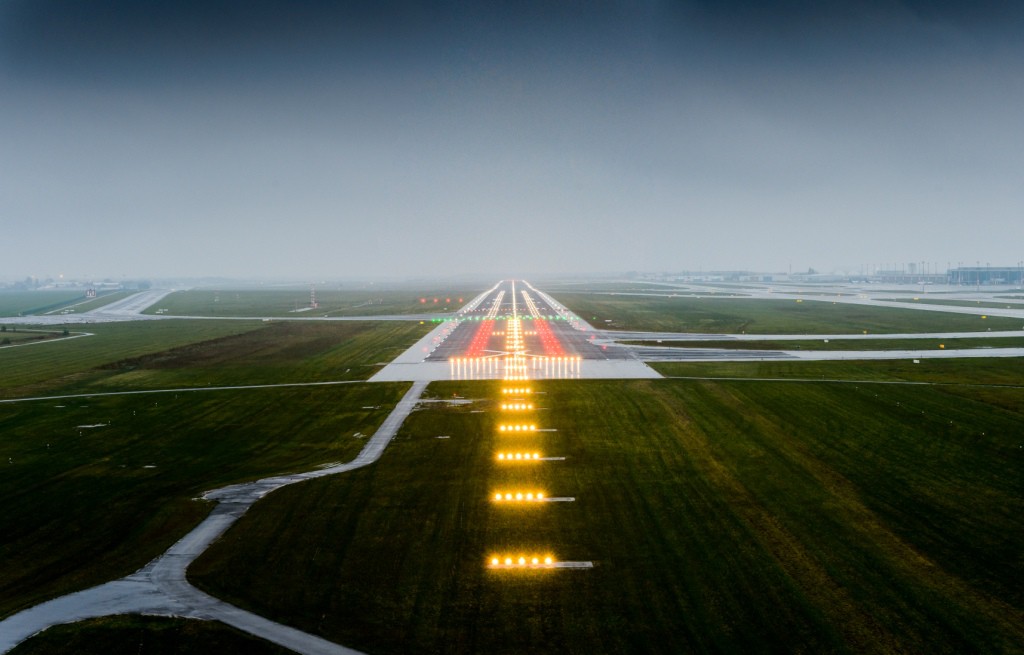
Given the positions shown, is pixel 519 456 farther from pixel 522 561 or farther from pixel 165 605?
pixel 165 605

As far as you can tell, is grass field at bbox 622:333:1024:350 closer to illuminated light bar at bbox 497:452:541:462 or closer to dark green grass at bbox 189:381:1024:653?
dark green grass at bbox 189:381:1024:653

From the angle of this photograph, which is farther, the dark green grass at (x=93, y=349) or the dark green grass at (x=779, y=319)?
the dark green grass at (x=779, y=319)

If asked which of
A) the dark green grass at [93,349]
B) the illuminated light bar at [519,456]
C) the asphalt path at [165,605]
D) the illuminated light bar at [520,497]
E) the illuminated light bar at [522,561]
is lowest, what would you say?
the illuminated light bar at [522,561]

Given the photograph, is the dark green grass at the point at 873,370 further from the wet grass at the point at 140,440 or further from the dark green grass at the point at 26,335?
the dark green grass at the point at 26,335

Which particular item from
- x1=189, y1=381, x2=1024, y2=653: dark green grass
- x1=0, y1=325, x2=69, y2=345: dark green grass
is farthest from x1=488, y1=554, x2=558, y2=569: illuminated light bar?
x1=0, y1=325, x2=69, y2=345: dark green grass

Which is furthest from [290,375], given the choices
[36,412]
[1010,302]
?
[1010,302]

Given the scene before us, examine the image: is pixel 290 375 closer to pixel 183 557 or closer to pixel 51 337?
pixel 183 557

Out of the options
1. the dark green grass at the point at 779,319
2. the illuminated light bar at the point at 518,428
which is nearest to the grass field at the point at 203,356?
the illuminated light bar at the point at 518,428
